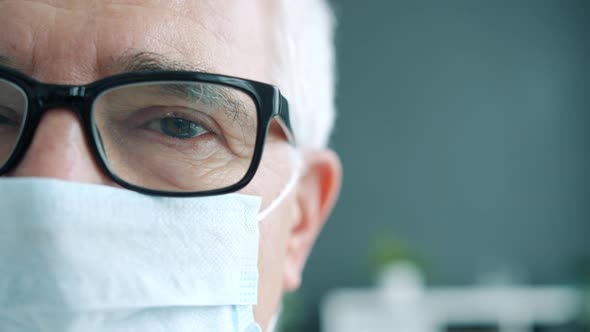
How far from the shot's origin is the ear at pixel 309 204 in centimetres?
101

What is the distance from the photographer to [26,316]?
0.63 m

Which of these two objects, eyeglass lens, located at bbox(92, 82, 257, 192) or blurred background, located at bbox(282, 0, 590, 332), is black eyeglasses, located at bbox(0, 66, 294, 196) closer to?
eyeglass lens, located at bbox(92, 82, 257, 192)

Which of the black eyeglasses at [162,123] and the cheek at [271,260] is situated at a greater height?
the black eyeglasses at [162,123]

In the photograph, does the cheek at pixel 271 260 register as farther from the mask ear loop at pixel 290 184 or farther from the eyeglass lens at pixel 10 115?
the eyeglass lens at pixel 10 115

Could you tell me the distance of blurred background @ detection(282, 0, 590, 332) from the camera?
4719 mm

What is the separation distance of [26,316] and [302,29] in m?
0.62

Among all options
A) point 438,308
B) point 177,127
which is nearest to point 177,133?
point 177,127

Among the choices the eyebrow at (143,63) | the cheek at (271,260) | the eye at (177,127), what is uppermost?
the eyebrow at (143,63)

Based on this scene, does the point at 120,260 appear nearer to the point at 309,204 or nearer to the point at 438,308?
the point at 309,204

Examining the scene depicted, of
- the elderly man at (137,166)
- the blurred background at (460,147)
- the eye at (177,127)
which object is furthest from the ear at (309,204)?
the blurred background at (460,147)

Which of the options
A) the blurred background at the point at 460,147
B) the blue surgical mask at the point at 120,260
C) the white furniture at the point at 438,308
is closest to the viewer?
the blue surgical mask at the point at 120,260

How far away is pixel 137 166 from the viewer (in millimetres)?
723

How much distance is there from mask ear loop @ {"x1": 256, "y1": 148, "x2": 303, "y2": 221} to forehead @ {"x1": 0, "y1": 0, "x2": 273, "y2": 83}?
0.59 feet

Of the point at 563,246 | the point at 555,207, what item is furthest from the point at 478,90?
the point at 563,246
